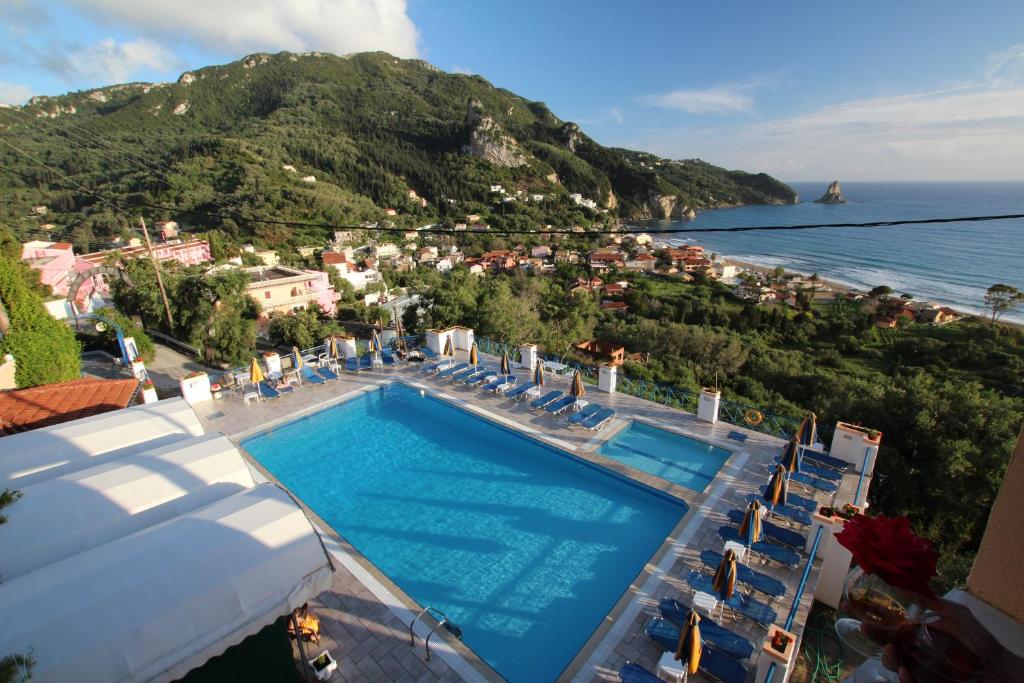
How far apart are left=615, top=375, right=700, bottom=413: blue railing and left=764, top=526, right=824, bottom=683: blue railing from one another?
4.22 m

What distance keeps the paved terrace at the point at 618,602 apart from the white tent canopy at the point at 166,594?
123 cm

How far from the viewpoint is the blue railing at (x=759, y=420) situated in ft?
29.8

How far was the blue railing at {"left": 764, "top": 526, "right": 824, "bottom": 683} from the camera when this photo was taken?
4289 millimetres

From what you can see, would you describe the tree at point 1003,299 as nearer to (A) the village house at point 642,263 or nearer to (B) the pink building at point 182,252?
(A) the village house at point 642,263

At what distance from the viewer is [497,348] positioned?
13641 mm

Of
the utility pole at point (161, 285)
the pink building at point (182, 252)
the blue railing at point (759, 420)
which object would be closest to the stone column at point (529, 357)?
the blue railing at point (759, 420)

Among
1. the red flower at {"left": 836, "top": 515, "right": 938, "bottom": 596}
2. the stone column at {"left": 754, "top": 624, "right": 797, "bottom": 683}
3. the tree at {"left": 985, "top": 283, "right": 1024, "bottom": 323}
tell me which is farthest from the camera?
the tree at {"left": 985, "top": 283, "right": 1024, "bottom": 323}

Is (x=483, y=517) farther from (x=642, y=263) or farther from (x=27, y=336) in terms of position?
(x=642, y=263)

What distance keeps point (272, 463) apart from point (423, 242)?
57978mm

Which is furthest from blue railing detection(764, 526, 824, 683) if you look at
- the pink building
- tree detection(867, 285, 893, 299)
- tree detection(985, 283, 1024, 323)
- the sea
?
tree detection(985, 283, 1024, 323)

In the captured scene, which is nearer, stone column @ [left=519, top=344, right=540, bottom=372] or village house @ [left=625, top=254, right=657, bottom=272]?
stone column @ [left=519, top=344, right=540, bottom=372]

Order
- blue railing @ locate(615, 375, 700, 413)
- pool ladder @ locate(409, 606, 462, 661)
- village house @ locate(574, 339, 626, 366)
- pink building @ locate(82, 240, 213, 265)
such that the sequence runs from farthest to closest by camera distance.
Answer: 1. pink building @ locate(82, 240, 213, 265)
2. village house @ locate(574, 339, 626, 366)
3. blue railing @ locate(615, 375, 700, 413)
4. pool ladder @ locate(409, 606, 462, 661)

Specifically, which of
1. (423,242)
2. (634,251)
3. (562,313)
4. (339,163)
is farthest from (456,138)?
(562,313)

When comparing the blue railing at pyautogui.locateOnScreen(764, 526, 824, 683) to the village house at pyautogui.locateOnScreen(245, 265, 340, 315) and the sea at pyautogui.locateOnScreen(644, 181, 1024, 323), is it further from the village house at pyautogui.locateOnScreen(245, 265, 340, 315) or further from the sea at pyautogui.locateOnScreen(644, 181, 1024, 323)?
the sea at pyautogui.locateOnScreen(644, 181, 1024, 323)
